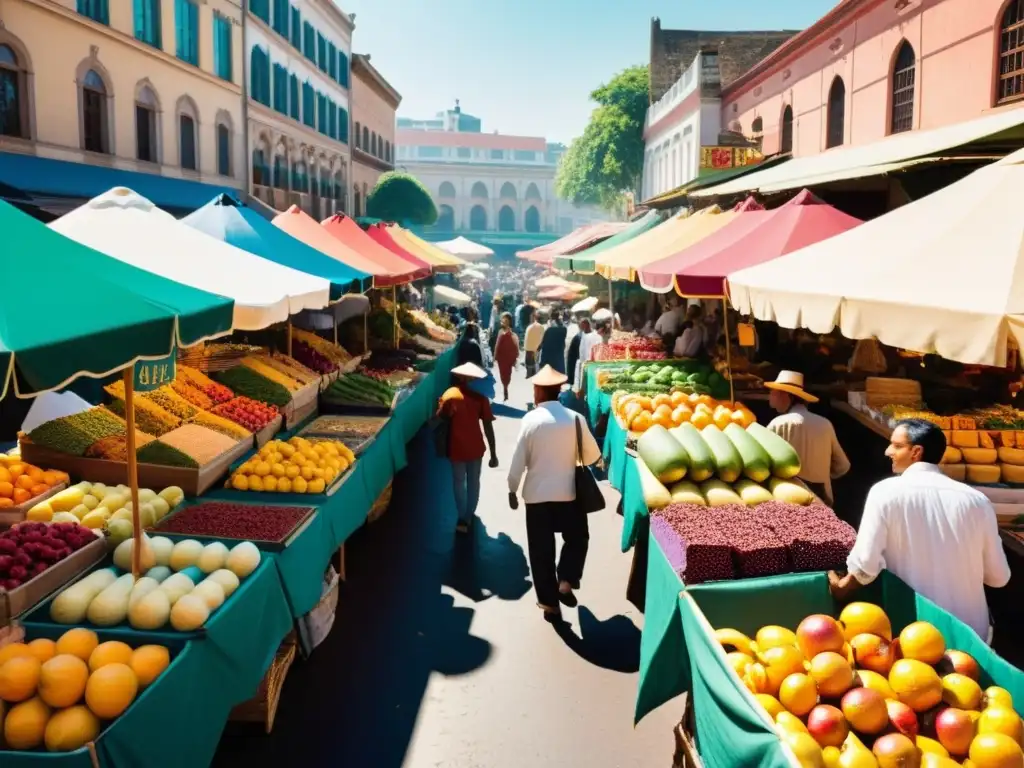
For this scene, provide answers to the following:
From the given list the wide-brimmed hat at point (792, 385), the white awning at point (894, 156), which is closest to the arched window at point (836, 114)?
the white awning at point (894, 156)

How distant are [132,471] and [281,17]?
27.2m

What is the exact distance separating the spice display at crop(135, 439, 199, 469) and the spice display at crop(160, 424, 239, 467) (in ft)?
0.15

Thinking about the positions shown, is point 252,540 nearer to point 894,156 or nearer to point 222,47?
point 894,156

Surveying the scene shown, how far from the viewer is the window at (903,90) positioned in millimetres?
14555

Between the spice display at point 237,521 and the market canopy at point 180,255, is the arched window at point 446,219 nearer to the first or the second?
the market canopy at point 180,255

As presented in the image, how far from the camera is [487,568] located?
24.3 feet

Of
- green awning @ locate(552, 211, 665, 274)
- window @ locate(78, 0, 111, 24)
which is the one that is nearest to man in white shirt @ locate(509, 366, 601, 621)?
green awning @ locate(552, 211, 665, 274)

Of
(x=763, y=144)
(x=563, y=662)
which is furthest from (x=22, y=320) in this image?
(x=763, y=144)

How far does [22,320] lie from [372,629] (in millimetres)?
3752

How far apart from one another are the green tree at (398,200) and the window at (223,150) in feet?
47.5

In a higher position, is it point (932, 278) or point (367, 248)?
point (367, 248)

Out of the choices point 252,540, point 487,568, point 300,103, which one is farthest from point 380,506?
point 300,103

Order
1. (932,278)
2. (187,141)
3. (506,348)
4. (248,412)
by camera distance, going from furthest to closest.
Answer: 1. (187,141)
2. (506,348)
3. (248,412)
4. (932,278)

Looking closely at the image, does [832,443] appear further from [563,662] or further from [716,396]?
[716,396]
